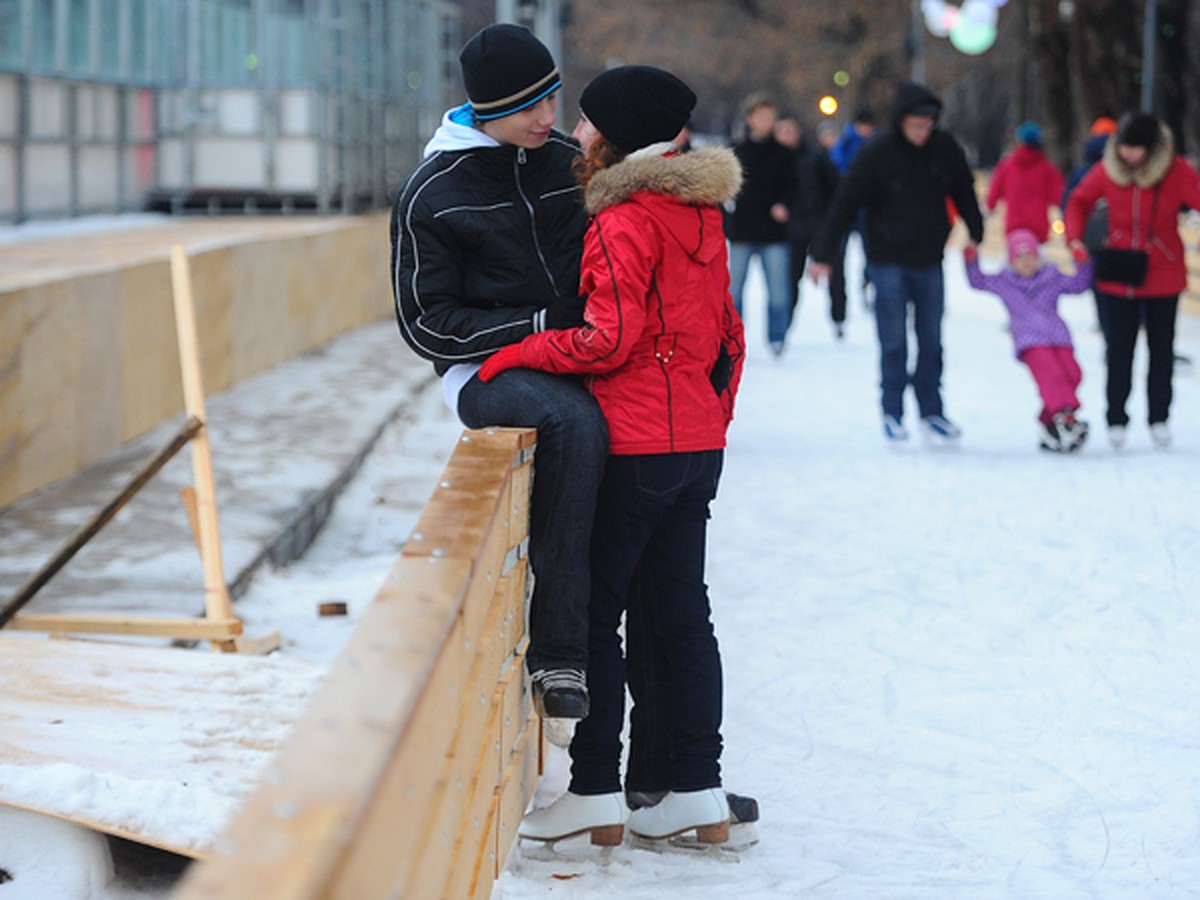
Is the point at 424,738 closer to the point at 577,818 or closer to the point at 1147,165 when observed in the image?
the point at 577,818

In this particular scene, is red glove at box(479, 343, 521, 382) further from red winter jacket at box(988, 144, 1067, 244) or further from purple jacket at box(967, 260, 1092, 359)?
red winter jacket at box(988, 144, 1067, 244)

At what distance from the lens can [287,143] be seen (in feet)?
55.7

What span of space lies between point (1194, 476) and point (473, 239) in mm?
6126

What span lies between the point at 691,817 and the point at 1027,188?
11.5 meters

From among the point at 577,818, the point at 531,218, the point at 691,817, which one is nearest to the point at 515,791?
the point at 577,818

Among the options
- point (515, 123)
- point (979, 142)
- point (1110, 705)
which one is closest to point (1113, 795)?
point (1110, 705)

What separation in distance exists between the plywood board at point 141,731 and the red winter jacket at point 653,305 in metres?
1.08

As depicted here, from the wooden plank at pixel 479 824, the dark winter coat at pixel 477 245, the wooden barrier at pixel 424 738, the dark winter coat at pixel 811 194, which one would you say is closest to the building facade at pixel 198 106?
the dark winter coat at pixel 811 194

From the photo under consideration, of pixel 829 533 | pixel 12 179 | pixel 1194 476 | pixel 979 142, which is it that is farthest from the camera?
pixel 979 142

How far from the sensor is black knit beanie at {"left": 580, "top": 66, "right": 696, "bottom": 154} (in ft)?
12.6

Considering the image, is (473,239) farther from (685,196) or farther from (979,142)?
(979,142)

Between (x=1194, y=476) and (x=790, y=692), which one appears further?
(x=1194, y=476)

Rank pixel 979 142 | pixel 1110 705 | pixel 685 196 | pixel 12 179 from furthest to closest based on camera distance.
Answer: pixel 979 142 → pixel 12 179 → pixel 1110 705 → pixel 685 196

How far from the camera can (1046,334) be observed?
32.2 ft
